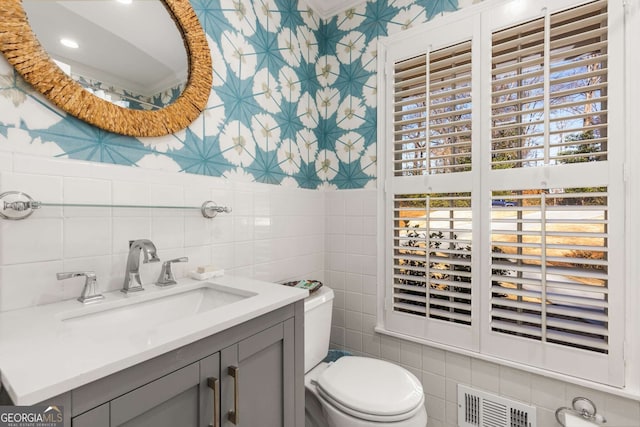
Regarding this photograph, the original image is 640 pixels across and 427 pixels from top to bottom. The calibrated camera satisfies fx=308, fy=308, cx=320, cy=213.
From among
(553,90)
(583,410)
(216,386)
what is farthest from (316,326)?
(553,90)

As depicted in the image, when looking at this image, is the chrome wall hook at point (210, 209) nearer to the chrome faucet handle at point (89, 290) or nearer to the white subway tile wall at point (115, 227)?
the white subway tile wall at point (115, 227)

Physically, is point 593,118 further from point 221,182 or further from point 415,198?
point 221,182

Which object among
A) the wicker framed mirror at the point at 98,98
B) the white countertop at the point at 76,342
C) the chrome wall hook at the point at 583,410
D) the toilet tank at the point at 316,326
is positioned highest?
the wicker framed mirror at the point at 98,98

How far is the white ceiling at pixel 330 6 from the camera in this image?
6.19 feet

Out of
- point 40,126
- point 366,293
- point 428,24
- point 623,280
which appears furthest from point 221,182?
point 623,280

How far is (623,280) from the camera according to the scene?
119cm

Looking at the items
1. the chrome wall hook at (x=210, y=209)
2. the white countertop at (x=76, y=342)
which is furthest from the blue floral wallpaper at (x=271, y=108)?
the white countertop at (x=76, y=342)

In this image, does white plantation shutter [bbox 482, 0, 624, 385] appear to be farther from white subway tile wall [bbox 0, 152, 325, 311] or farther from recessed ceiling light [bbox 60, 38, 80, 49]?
recessed ceiling light [bbox 60, 38, 80, 49]

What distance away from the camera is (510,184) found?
1396 mm

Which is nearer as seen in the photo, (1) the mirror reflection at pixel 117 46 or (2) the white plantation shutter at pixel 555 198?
(1) the mirror reflection at pixel 117 46

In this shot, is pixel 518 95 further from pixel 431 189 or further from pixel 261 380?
pixel 261 380

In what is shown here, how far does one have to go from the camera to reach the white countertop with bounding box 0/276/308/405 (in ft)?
1.62

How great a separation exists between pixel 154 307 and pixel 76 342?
1.24 ft

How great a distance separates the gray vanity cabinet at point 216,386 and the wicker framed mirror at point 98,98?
784 millimetres
